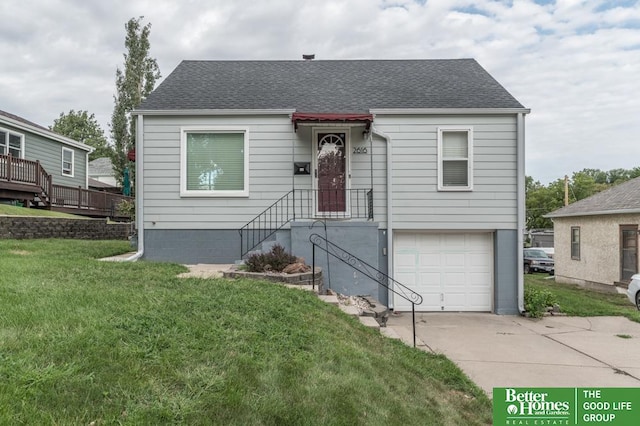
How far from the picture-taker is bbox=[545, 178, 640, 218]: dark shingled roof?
46.7 ft

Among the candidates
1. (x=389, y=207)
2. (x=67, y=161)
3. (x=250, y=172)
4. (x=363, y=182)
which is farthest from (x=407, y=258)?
(x=67, y=161)

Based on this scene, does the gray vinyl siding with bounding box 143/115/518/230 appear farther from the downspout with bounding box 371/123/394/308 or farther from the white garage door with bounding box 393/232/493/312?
the white garage door with bounding box 393/232/493/312

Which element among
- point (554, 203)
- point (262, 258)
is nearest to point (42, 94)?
point (262, 258)

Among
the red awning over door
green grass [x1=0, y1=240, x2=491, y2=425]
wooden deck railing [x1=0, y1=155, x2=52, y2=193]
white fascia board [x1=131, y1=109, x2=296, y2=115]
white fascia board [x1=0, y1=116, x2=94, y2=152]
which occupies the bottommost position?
green grass [x1=0, y1=240, x2=491, y2=425]

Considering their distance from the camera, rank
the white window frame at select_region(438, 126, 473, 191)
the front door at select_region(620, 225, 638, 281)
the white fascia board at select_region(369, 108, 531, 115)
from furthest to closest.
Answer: the front door at select_region(620, 225, 638, 281) → the white window frame at select_region(438, 126, 473, 191) → the white fascia board at select_region(369, 108, 531, 115)

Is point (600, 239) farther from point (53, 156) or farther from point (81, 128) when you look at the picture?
point (81, 128)

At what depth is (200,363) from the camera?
2.78m

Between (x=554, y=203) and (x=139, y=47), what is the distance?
141ft

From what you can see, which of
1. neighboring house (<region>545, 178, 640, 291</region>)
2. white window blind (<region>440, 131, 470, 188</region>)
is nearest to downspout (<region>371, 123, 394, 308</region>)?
white window blind (<region>440, 131, 470, 188</region>)

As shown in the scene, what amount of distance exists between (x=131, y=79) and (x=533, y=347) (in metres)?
23.1

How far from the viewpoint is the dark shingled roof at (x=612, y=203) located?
560 inches

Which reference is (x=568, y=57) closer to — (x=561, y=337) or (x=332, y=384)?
(x=561, y=337)

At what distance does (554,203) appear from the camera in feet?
146

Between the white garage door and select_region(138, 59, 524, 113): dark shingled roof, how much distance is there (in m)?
3.11
